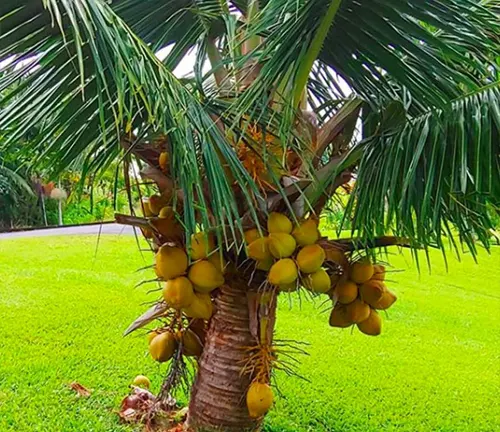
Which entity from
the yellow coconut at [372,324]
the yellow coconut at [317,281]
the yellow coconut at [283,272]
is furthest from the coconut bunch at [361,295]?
the yellow coconut at [283,272]

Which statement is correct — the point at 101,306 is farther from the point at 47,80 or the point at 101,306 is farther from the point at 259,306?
the point at 47,80

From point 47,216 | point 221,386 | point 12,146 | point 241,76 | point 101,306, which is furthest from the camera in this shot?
point 47,216

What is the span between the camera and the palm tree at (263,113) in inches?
47.5

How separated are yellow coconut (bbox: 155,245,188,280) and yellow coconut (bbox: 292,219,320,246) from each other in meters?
0.33

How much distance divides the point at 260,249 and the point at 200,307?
28cm

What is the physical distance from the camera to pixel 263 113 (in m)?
1.44

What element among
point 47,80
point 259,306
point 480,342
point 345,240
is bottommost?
point 480,342

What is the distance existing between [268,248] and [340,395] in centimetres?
188

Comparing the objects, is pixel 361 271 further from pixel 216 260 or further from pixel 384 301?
pixel 216 260

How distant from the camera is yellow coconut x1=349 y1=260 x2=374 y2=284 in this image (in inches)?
69.2

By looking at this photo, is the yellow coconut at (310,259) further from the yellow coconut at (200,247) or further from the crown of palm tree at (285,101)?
the yellow coconut at (200,247)

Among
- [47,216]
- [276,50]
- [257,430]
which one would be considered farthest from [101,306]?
[47,216]

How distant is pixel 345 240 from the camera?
5.92 ft

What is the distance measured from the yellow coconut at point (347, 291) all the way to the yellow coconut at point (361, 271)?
0.07 ft
